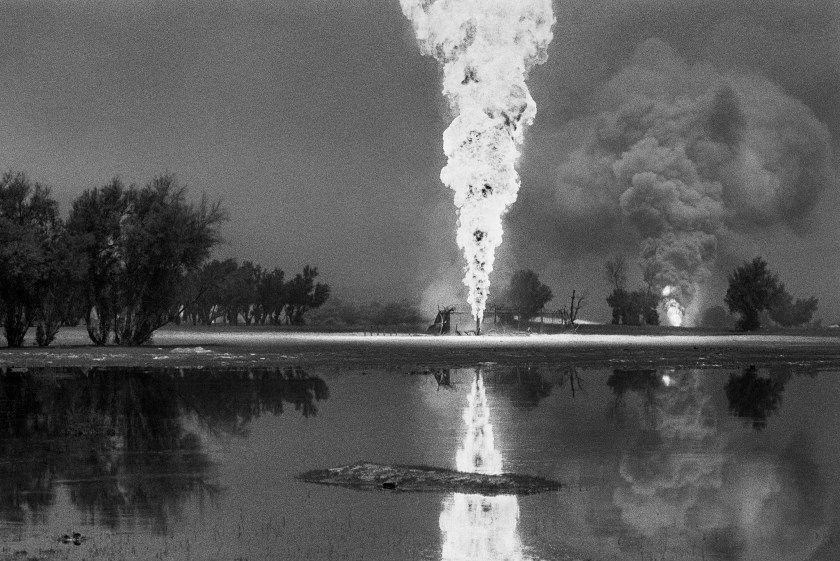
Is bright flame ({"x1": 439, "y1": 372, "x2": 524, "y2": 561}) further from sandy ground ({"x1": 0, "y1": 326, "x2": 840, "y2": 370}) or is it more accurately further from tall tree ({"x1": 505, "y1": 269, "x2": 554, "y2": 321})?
tall tree ({"x1": 505, "y1": 269, "x2": 554, "y2": 321})

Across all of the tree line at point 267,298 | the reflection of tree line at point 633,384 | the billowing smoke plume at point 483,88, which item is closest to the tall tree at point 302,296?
the tree line at point 267,298

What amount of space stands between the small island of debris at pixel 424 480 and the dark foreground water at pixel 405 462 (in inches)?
16.7

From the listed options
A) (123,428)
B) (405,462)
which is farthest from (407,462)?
(123,428)

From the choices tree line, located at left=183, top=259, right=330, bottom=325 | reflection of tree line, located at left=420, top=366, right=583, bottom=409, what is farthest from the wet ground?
tree line, located at left=183, top=259, right=330, bottom=325

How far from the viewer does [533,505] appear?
18.4 m

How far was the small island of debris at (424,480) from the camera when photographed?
19.8 metres

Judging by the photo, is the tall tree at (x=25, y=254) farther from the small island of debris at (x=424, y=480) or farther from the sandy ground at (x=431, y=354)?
the small island of debris at (x=424, y=480)

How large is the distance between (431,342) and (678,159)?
55939mm

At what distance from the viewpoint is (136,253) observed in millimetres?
63312

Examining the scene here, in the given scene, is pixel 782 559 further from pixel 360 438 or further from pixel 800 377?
pixel 800 377

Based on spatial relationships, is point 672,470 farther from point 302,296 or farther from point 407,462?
point 302,296

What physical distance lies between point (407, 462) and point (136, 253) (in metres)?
43.3

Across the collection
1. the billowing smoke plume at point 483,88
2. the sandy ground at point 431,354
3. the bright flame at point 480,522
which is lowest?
the bright flame at point 480,522

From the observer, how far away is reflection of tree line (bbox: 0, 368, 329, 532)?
62.3 ft
